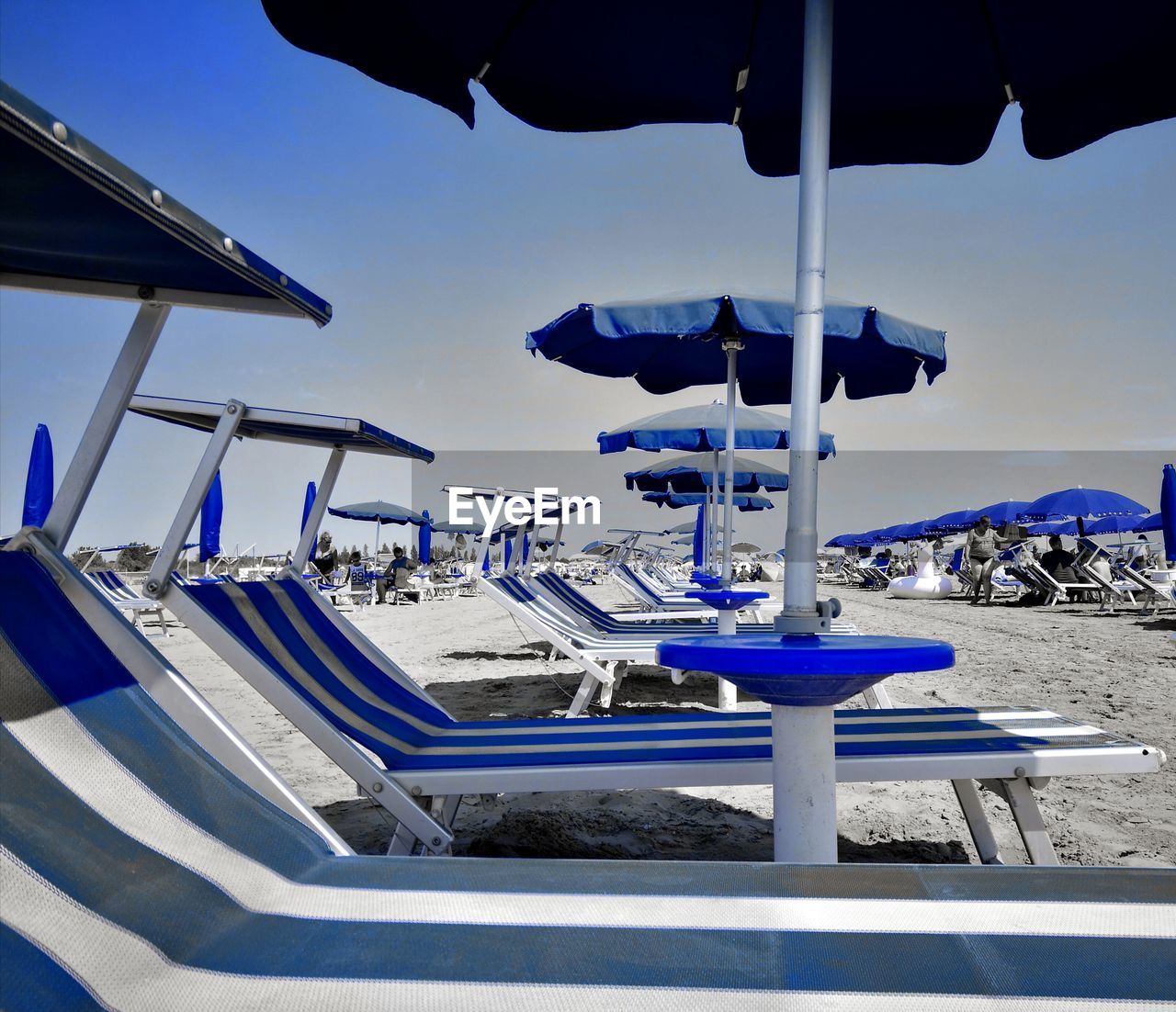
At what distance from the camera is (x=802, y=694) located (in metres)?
1.41

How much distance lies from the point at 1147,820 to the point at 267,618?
119 inches

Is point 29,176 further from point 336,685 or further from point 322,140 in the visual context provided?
point 322,140

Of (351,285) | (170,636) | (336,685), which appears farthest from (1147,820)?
(351,285)

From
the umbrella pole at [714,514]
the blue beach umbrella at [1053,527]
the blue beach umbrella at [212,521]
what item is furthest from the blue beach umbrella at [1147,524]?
the blue beach umbrella at [212,521]

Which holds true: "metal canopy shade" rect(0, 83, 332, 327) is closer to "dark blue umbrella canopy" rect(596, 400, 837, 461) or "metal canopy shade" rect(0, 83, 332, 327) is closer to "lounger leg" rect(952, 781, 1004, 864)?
"lounger leg" rect(952, 781, 1004, 864)

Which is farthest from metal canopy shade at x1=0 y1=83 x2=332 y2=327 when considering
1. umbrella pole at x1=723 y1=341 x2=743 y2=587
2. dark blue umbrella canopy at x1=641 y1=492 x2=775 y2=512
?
dark blue umbrella canopy at x1=641 y1=492 x2=775 y2=512

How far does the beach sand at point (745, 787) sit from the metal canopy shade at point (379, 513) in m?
11.1

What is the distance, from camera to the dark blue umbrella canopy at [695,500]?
43.5ft

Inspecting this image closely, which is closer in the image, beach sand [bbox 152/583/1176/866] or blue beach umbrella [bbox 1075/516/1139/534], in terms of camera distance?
beach sand [bbox 152/583/1176/866]

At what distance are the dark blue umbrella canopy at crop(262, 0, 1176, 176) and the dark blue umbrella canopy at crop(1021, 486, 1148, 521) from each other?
15.3 meters

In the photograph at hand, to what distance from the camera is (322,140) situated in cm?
1295

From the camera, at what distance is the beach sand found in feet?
8.75

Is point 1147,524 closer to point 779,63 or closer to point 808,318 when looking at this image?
point 779,63

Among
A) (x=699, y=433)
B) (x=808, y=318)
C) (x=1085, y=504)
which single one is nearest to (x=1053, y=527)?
(x=1085, y=504)
